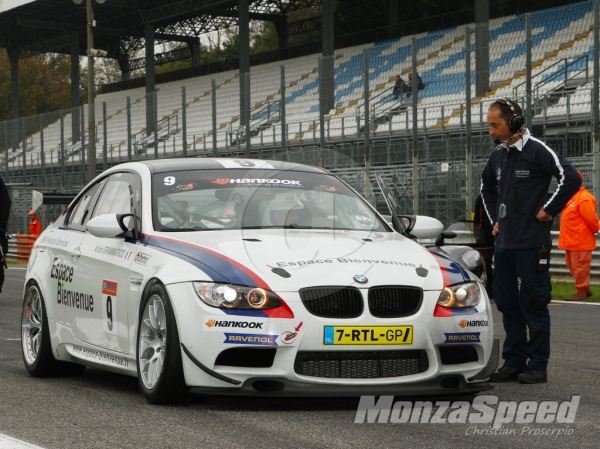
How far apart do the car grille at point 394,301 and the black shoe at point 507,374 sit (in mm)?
1506

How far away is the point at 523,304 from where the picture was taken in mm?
7156

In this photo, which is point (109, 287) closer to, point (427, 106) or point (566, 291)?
point (566, 291)

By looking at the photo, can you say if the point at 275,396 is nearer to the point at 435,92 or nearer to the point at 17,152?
the point at 435,92

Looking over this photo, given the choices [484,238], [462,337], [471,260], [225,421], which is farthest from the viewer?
[484,238]

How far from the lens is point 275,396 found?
5.78 m

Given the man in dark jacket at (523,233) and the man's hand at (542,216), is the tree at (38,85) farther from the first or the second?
the man's hand at (542,216)

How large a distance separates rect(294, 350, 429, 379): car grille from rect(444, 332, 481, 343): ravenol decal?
0.19 metres

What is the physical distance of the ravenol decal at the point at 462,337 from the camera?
5973 millimetres

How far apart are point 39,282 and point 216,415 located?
2597mm

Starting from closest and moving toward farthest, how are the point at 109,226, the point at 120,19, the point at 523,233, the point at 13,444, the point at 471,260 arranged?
the point at 13,444, the point at 109,226, the point at 523,233, the point at 471,260, the point at 120,19

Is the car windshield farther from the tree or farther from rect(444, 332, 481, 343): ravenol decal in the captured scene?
the tree

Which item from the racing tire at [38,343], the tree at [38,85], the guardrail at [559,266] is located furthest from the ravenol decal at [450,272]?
the tree at [38,85]

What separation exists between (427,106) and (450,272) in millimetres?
14343

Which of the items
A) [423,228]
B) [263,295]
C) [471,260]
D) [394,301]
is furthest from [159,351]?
[471,260]
